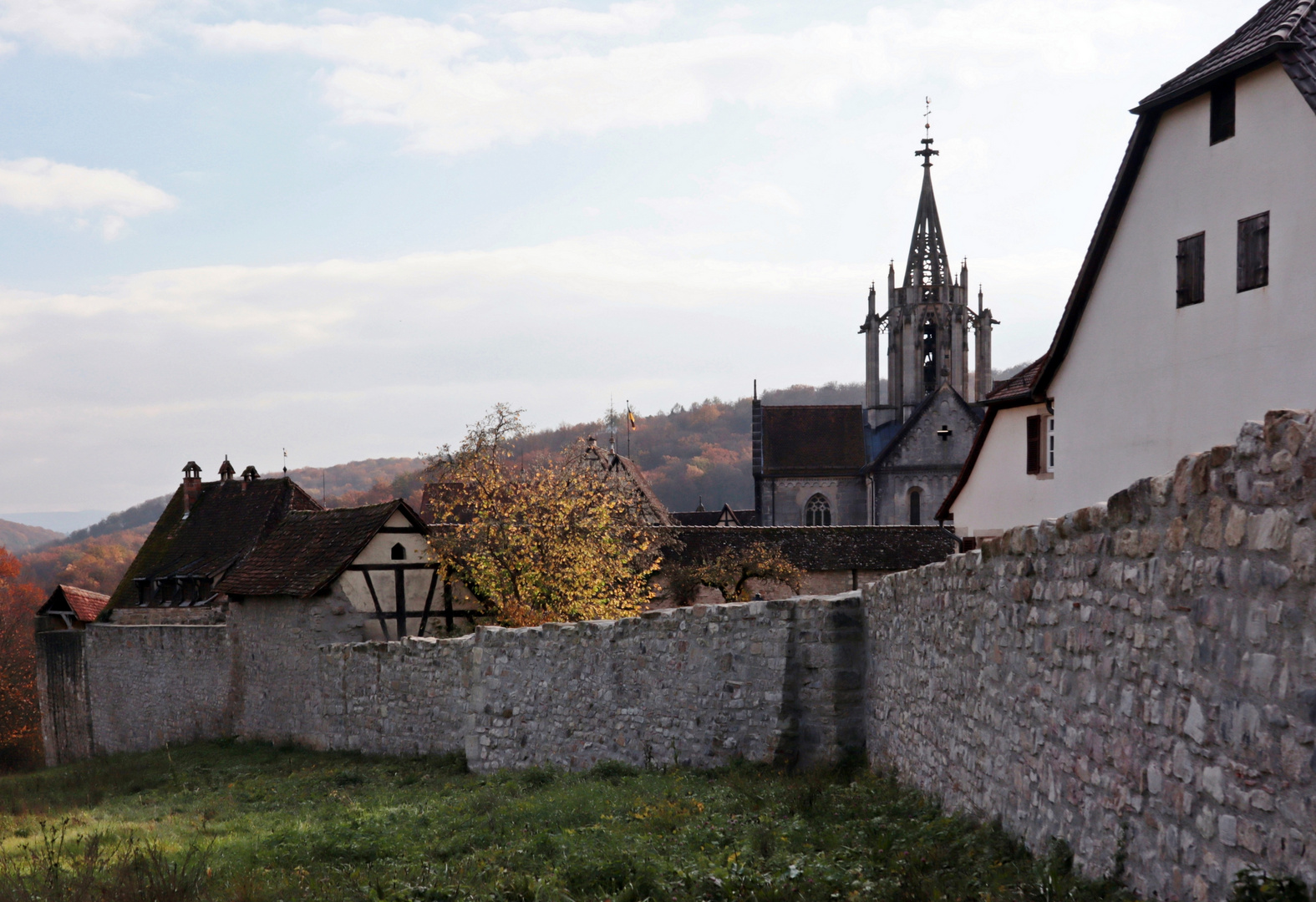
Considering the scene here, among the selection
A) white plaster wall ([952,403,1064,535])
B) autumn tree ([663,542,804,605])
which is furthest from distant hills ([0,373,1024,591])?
white plaster wall ([952,403,1064,535])

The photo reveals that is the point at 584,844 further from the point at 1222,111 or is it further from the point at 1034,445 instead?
the point at 1034,445

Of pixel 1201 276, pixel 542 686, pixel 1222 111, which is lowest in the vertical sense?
pixel 542 686

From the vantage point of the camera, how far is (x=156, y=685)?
2919 centimetres

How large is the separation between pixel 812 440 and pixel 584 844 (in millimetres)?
55142

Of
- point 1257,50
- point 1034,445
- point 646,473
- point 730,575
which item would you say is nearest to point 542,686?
point 1034,445

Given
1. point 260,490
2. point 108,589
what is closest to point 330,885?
point 260,490

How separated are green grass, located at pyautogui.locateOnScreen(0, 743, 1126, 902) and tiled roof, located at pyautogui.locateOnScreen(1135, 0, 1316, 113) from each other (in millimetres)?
8371

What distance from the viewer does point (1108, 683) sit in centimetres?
516

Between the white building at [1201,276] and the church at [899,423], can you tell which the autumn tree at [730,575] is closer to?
the white building at [1201,276]

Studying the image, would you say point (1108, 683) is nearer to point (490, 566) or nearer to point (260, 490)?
point (490, 566)

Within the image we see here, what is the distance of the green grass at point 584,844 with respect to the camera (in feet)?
21.0

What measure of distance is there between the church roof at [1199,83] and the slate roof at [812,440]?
4548 centimetres

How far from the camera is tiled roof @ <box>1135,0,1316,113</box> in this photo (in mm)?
10727

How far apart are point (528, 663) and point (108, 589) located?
74978 millimetres
